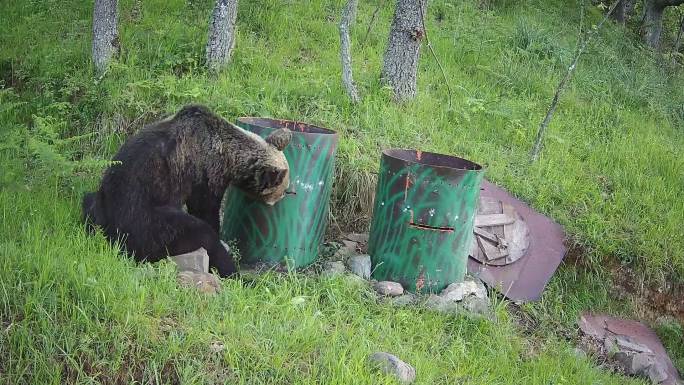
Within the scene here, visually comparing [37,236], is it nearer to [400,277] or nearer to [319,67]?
[400,277]

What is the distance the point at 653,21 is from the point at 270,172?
13.5 m

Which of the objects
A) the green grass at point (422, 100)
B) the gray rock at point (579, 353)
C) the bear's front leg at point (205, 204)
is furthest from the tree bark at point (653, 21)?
the bear's front leg at point (205, 204)

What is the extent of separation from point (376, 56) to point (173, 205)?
5.21 meters

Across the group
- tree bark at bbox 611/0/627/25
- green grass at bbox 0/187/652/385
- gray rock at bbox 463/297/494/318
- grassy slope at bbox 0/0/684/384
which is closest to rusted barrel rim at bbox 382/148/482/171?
grassy slope at bbox 0/0/684/384

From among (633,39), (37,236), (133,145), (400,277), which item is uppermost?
(633,39)

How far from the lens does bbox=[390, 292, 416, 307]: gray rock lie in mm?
4938

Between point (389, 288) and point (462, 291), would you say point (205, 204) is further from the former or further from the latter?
point (462, 291)

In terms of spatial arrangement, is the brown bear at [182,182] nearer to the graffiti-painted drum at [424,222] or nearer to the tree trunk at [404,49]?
the graffiti-painted drum at [424,222]

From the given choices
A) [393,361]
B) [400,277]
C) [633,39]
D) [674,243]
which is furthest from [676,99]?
[393,361]

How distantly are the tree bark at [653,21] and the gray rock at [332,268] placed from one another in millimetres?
12408

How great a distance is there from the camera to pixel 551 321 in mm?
5922

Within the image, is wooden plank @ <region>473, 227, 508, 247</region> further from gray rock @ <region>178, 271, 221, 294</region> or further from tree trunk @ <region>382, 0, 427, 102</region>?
gray rock @ <region>178, 271, 221, 294</region>

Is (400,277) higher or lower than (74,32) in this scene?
lower

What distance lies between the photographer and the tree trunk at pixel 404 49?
7.85 meters
